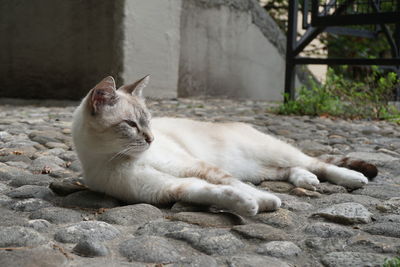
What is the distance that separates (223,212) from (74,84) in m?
5.54

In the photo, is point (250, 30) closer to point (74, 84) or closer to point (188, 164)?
point (74, 84)

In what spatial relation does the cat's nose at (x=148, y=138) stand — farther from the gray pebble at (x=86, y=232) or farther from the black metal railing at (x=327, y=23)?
the black metal railing at (x=327, y=23)

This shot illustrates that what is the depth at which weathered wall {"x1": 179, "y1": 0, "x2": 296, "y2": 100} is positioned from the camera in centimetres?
855

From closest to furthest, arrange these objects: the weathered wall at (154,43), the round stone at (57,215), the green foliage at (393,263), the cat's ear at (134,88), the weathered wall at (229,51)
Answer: the green foliage at (393,263)
the round stone at (57,215)
the cat's ear at (134,88)
the weathered wall at (154,43)
the weathered wall at (229,51)

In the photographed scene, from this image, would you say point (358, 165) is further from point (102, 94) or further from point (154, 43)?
point (154, 43)

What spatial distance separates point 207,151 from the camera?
3027 mm

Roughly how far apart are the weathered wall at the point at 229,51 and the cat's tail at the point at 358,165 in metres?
5.45

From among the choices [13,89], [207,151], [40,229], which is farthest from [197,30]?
[40,229]

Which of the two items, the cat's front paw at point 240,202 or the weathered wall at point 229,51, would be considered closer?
the cat's front paw at point 240,202

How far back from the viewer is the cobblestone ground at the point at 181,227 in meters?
1.69

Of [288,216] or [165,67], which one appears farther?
[165,67]

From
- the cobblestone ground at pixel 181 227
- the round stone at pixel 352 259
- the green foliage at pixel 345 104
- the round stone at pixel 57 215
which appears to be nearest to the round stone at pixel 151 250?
the cobblestone ground at pixel 181 227

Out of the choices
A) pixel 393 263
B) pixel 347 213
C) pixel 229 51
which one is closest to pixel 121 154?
pixel 347 213

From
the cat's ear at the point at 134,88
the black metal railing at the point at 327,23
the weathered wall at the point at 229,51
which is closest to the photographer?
the cat's ear at the point at 134,88
